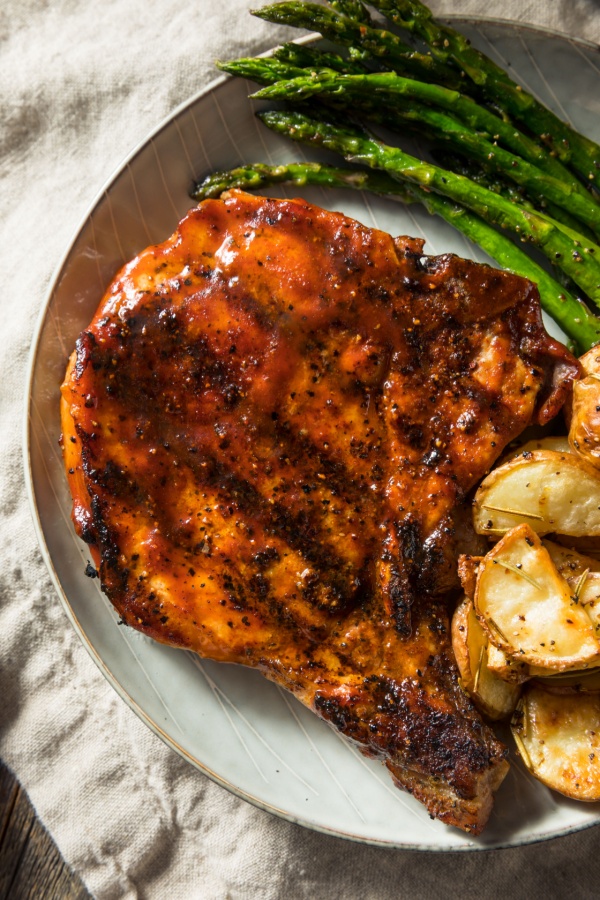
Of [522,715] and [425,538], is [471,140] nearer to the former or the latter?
[425,538]

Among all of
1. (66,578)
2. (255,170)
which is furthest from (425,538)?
(255,170)

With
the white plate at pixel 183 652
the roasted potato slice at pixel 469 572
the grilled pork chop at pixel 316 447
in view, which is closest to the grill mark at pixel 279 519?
the grilled pork chop at pixel 316 447

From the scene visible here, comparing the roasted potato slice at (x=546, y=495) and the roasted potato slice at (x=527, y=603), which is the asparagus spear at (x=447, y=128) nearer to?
the roasted potato slice at (x=546, y=495)

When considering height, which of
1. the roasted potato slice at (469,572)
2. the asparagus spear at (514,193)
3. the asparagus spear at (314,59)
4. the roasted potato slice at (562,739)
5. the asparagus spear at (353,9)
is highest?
the asparagus spear at (353,9)

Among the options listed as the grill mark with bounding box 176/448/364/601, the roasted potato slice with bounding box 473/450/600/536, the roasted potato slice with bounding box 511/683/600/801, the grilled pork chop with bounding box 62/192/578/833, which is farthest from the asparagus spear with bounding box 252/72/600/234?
the roasted potato slice with bounding box 511/683/600/801

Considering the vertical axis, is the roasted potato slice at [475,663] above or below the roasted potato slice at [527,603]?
below

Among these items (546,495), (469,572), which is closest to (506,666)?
(469,572)

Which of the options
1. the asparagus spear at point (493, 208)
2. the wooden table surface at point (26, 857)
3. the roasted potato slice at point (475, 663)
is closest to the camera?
the roasted potato slice at point (475, 663)

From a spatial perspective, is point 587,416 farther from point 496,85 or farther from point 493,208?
point 496,85
